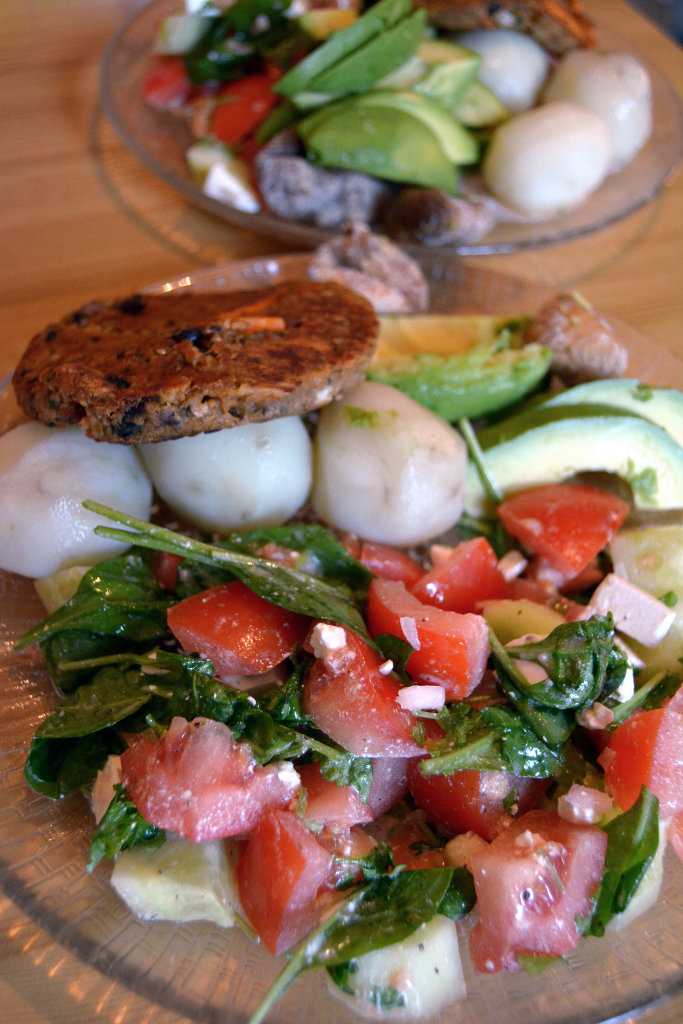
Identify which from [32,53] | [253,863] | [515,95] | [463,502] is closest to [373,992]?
[253,863]

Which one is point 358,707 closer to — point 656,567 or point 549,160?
point 656,567

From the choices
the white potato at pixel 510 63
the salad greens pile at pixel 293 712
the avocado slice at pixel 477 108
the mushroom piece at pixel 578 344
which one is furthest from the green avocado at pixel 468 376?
the white potato at pixel 510 63

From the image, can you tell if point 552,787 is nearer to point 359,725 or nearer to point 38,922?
point 359,725

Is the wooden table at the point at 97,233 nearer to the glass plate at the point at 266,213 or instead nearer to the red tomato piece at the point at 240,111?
the glass plate at the point at 266,213

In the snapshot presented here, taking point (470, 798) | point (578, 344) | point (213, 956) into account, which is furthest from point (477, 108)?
point (213, 956)

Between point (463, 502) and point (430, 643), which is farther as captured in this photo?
point (463, 502)

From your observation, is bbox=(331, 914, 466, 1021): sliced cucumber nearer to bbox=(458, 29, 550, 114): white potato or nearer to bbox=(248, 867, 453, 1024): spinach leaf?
bbox=(248, 867, 453, 1024): spinach leaf
